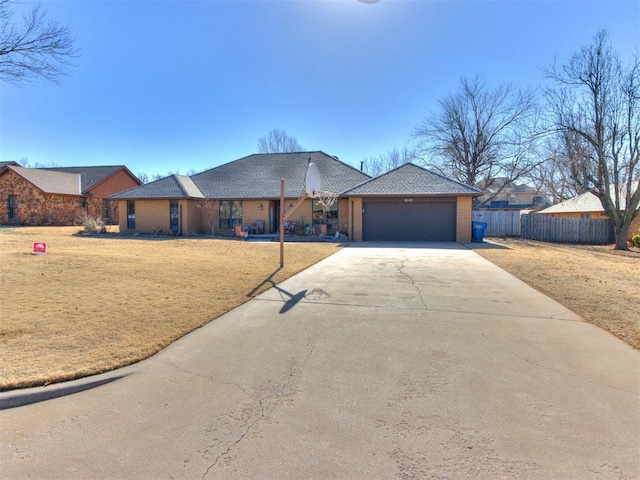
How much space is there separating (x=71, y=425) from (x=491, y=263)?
1153 centimetres

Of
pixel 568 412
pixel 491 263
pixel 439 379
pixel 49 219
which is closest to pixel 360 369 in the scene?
pixel 439 379

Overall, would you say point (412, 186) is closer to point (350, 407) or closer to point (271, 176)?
point (271, 176)

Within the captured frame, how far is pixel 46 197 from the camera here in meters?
29.0

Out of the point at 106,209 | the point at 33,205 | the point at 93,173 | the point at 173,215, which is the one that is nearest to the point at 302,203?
the point at 173,215

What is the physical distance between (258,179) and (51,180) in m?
21.0

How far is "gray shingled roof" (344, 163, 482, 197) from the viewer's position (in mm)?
18516

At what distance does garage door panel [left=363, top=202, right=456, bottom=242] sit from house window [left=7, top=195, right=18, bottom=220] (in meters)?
30.6

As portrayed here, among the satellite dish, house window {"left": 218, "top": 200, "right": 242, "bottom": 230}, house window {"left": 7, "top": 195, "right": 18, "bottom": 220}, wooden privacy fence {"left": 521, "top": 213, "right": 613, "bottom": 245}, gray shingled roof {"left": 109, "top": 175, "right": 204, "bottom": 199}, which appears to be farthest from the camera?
house window {"left": 7, "top": 195, "right": 18, "bottom": 220}

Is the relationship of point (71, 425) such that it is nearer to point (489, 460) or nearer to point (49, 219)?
point (489, 460)

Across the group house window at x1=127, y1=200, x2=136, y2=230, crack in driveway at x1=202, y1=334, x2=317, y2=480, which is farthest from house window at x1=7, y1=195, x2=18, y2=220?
crack in driveway at x1=202, y1=334, x2=317, y2=480

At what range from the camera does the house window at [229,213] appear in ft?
76.3

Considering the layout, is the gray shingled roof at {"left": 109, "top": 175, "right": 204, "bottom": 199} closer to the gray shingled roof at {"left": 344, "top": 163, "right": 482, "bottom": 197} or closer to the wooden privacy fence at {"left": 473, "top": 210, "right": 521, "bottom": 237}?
the gray shingled roof at {"left": 344, "top": 163, "right": 482, "bottom": 197}

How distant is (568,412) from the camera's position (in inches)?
112

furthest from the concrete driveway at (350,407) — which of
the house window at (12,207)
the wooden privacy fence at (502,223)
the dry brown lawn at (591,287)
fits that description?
the house window at (12,207)
